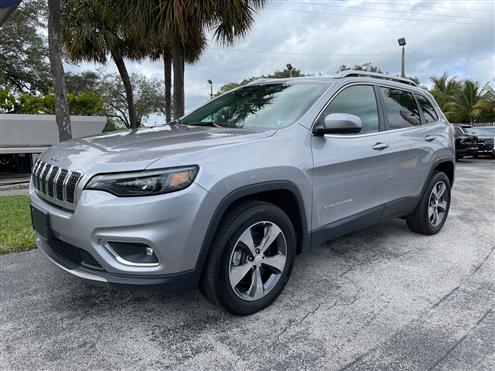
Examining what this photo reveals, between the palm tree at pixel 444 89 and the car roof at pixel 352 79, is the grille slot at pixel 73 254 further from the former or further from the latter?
the palm tree at pixel 444 89

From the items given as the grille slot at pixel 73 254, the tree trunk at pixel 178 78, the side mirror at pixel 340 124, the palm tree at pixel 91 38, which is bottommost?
the grille slot at pixel 73 254

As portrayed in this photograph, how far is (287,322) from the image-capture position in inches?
109

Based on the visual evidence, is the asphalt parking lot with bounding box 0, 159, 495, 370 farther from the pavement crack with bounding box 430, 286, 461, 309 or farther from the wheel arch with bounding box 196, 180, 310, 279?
the wheel arch with bounding box 196, 180, 310, 279

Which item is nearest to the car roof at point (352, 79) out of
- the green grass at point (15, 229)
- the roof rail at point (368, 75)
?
the roof rail at point (368, 75)

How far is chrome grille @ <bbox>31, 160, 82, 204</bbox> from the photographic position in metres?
2.46

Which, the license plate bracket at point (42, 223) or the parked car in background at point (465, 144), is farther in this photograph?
the parked car in background at point (465, 144)

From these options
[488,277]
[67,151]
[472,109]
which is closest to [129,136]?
[67,151]

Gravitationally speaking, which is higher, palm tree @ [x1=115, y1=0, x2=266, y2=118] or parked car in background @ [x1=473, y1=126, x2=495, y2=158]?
palm tree @ [x1=115, y1=0, x2=266, y2=118]

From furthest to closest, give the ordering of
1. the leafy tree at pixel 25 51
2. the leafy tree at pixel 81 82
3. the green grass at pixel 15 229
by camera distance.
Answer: the leafy tree at pixel 81 82
the leafy tree at pixel 25 51
the green grass at pixel 15 229

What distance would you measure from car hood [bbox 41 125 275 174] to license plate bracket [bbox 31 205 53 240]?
0.35m

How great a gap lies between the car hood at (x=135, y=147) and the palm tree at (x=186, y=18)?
215 inches

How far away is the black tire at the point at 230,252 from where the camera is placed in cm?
254

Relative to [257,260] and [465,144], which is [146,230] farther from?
[465,144]

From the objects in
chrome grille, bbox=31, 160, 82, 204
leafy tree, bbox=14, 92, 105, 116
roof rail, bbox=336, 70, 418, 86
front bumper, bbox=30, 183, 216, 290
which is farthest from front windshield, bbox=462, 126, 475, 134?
chrome grille, bbox=31, 160, 82, 204
